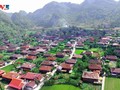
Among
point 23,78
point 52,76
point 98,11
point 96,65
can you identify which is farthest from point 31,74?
point 98,11

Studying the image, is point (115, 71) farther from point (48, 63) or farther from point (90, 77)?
point (48, 63)

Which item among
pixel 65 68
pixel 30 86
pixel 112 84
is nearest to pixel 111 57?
pixel 65 68

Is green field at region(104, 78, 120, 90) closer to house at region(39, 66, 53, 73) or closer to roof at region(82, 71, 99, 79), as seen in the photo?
roof at region(82, 71, 99, 79)

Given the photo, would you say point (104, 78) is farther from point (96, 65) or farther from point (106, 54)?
point (106, 54)

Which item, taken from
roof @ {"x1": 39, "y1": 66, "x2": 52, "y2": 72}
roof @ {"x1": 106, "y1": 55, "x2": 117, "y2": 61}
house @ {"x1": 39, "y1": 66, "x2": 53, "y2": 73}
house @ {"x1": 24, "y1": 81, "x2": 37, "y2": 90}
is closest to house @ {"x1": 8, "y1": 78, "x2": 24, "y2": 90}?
house @ {"x1": 24, "y1": 81, "x2": 37, "y2": 90}

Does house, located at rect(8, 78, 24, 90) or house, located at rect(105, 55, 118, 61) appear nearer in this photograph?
house, located at rect(8, 78, 24, 90)
